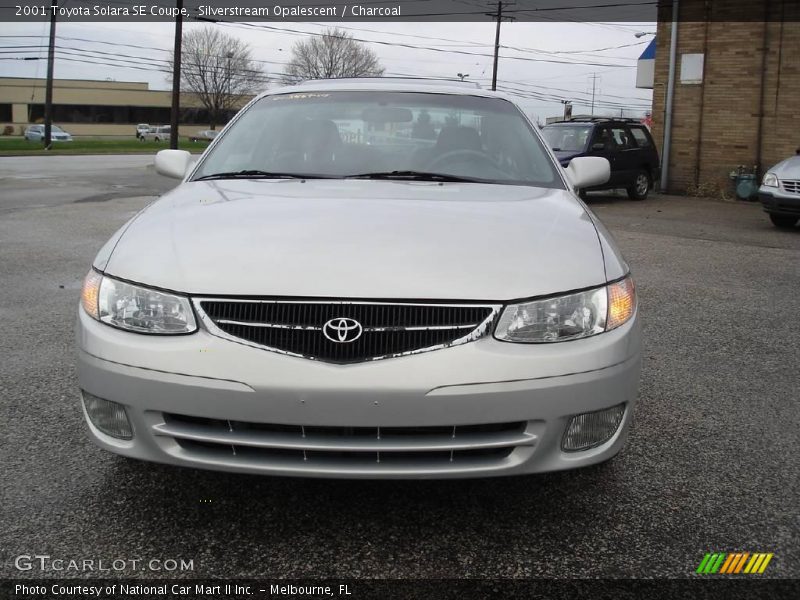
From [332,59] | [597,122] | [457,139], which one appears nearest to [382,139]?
[457,139]

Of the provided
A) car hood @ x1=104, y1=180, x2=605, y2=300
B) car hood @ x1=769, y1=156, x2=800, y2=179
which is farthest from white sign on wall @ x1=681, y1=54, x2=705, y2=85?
car hood @ x1=104, y1=180, x2=605, y2=300

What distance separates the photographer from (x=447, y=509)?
9.34 feet

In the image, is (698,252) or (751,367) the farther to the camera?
(698,252)

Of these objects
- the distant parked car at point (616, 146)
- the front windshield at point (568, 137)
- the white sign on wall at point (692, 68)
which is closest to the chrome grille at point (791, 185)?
the distant parked car at point (616, 146)

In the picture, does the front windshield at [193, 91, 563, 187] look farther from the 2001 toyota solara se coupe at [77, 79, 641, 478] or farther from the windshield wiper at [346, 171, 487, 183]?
the 2001 toyota solara se coupe at [77, 79, 641, 478]

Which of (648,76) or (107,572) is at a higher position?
(648,76)

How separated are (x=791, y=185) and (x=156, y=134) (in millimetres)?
69840

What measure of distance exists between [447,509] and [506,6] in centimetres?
4575

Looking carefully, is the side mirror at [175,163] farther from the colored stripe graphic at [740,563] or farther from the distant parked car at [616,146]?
the distant parked car at [616,146]

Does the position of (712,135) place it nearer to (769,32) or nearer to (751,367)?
(769,32)

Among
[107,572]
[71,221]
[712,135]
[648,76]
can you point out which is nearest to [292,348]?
[107,572]

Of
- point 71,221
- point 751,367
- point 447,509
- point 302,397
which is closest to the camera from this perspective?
point 302,397

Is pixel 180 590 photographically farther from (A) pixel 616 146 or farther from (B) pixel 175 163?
(A) pixel 616 146

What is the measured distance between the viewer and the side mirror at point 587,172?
168 inches
